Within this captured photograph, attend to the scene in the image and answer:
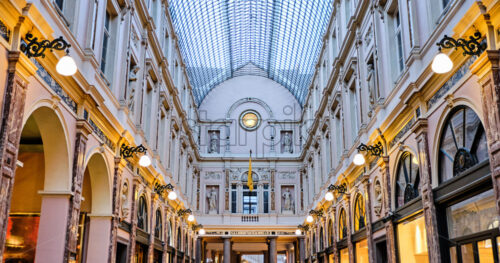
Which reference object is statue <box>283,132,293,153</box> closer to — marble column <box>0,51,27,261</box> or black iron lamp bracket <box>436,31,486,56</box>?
black iron lamp bracket <box>436,31,486,56</box>

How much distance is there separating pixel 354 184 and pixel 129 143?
25.1 feet

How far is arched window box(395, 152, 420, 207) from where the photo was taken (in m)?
11.0

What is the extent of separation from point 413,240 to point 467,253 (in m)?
2.75

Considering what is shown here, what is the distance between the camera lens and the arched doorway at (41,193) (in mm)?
9383

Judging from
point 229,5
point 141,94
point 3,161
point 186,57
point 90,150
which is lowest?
point 3,161

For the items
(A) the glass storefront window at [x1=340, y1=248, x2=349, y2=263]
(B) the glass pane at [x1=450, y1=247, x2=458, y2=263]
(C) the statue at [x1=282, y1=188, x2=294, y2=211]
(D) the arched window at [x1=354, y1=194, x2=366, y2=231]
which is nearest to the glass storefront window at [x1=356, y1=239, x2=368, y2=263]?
(D) the arched window at [x1=354, y1=194, x2=366, y2=231]

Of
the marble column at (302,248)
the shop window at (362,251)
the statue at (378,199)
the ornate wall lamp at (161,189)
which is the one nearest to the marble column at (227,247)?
the marble column at (302,248)

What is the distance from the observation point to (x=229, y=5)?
102 ft

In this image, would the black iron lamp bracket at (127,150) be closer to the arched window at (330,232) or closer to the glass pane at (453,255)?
the glass pane at (453,255)

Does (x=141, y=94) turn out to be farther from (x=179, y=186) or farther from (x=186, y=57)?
(x=186, y=57)

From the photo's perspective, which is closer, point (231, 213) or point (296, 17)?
point (296, 17)

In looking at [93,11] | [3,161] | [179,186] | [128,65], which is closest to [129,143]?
[128,65]

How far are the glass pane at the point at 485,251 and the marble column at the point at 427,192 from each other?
4.48 feet

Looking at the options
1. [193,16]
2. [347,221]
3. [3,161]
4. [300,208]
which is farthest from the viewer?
[300,208]
